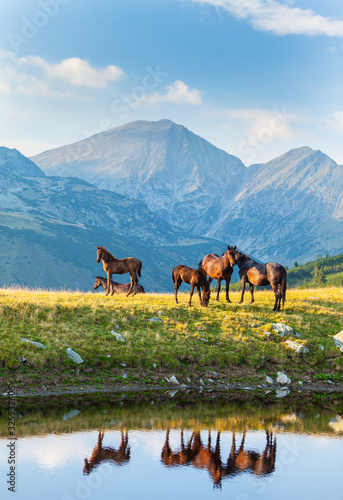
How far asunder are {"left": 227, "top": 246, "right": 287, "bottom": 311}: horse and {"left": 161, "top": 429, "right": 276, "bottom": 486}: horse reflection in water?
1711 centimetres

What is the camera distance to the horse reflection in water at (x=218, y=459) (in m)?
16.2

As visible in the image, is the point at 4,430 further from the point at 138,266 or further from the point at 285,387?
the point at 138,266

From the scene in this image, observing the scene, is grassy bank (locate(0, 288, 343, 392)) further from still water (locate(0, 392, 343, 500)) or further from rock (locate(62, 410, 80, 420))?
still water (locate(0, 392, 343, 500))

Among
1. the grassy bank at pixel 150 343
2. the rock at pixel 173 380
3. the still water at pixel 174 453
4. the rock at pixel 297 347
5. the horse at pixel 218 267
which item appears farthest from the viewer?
the horse at pixel 218 267

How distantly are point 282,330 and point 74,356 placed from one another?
13428 mm

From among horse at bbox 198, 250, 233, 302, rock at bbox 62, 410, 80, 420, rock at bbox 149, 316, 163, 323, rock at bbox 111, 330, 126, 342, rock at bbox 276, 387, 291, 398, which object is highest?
horse at bbox 198, 250, 233, 302

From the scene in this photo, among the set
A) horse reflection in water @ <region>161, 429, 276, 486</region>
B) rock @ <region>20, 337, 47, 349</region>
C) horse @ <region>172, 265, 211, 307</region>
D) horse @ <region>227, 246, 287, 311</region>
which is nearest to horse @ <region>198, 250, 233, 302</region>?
horse @ <region>227, 246, 287, 311</region>

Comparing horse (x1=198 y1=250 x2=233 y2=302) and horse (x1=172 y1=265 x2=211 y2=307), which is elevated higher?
horse (x1=198 y1=250 x2=233 y2=302)

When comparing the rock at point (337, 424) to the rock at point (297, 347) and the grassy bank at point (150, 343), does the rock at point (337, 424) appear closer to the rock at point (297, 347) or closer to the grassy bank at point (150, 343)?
the grassy bank at point (150, 343)

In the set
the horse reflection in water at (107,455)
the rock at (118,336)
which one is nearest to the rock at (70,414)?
the horse reflection in water at (107,455)

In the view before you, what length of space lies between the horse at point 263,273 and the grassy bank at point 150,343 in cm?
151

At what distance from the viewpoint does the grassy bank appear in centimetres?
2641

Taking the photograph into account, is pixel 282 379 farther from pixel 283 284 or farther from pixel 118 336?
pixel 118 336

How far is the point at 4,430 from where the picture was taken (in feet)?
60.6
